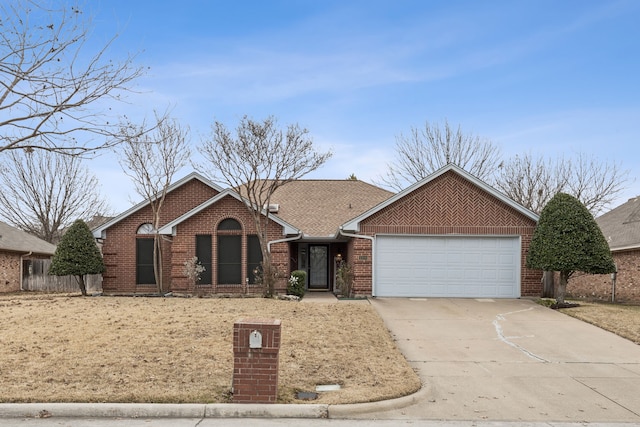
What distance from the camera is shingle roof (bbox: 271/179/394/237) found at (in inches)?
939

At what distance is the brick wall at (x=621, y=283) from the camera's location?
64.2 ft

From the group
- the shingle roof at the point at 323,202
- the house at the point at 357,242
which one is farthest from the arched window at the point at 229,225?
the shingle roof at the point at 323,202

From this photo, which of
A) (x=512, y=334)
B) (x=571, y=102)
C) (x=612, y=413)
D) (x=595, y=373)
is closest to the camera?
(x=612, y=413)

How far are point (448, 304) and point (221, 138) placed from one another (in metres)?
9.98

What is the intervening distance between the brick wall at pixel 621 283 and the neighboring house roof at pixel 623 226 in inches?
13.5

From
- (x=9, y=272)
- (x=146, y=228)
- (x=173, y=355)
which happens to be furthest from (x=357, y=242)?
(x=9, y=272)

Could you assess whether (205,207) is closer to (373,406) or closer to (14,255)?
(14,255)

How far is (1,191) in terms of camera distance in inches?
1435

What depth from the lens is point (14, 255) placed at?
88.9ft

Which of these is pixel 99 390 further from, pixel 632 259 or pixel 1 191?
pixel 1 191

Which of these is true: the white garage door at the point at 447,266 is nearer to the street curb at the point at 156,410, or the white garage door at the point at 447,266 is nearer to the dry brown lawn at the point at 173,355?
the dry brown lawn at the point at 173,355

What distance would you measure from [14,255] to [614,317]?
82.9ft

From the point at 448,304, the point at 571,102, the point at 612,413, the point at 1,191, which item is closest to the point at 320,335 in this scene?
the point at 612,413

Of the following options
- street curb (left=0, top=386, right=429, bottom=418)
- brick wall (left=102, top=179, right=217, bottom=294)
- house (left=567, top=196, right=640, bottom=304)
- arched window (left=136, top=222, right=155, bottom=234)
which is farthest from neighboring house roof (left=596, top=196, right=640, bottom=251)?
arched window (left=136, top=222, right=155, bottom=234)
